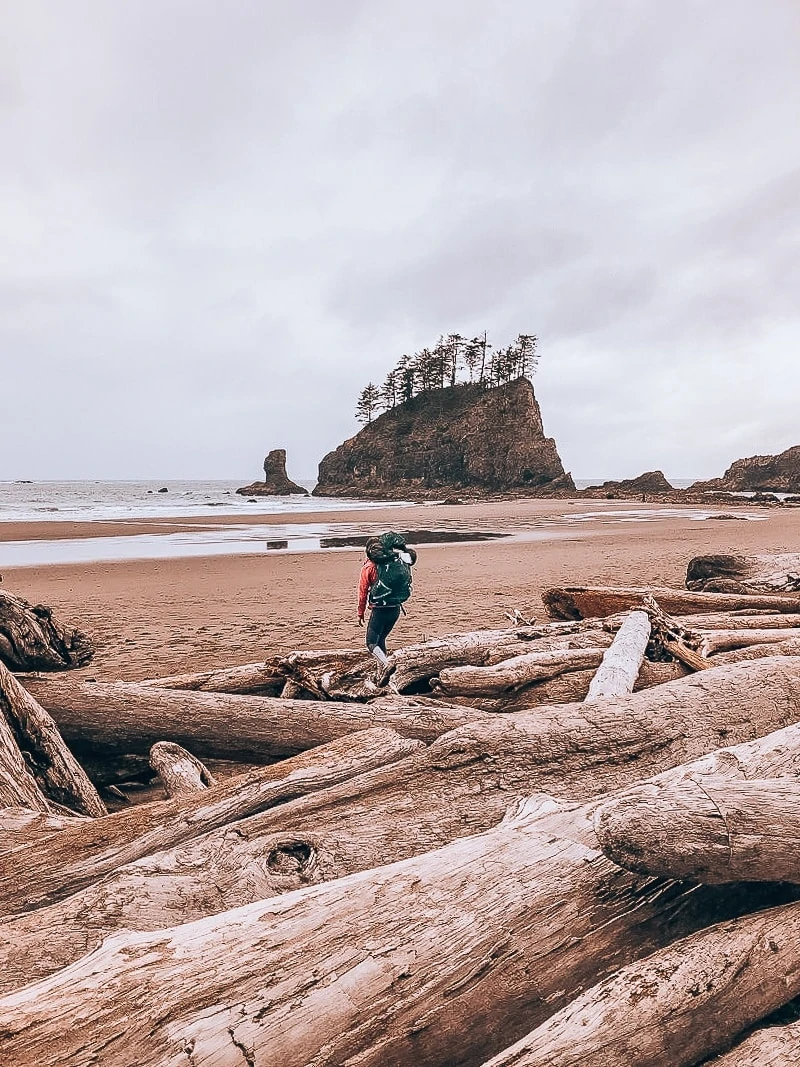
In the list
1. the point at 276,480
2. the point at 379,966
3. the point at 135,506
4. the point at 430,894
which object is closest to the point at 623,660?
the point at 430,894

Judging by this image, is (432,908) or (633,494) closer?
(432,908)

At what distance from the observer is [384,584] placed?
20.6ft

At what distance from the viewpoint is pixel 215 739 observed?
4.19m

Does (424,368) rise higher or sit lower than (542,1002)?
higher

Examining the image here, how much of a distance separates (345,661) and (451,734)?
204 cm

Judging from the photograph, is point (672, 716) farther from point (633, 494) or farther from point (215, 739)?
point (633, 494)

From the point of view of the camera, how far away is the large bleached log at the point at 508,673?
4.73 metres

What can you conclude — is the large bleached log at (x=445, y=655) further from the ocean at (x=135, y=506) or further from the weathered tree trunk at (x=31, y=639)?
the ocean at (x=135, y=506)

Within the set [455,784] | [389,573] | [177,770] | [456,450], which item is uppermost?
[456,450]

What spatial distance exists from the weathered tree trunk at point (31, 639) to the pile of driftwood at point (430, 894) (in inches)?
54.3

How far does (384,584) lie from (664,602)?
10.5 feet

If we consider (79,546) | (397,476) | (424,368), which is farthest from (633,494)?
(79,546)

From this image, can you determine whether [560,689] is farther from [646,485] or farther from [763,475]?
[763,475]

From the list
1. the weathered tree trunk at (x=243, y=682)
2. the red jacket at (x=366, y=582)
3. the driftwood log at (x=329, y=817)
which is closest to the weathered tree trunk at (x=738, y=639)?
the driftwood log at (x=329, y=817)
